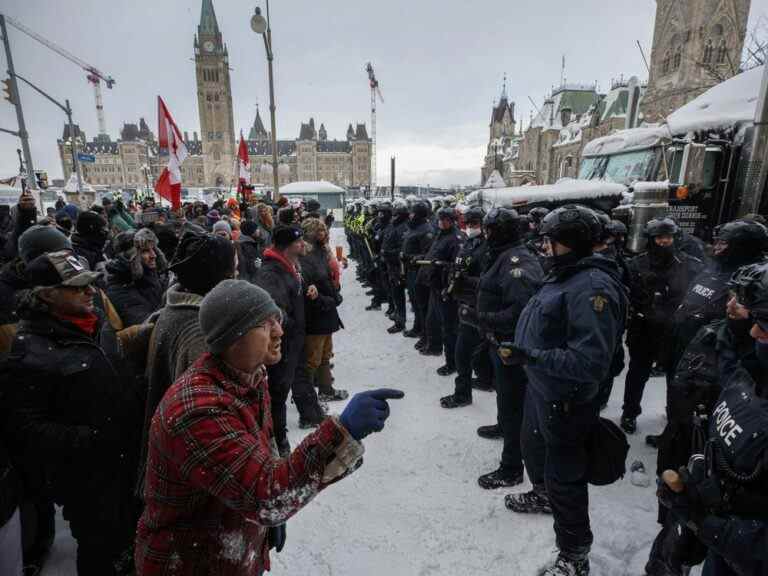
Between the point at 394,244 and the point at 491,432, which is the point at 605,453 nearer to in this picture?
the point at 491,432

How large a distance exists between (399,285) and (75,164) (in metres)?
21.2

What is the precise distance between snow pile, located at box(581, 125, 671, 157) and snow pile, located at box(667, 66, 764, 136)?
0.40 meters

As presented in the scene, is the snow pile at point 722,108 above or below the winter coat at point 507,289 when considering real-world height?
above

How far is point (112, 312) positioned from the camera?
9.98ft

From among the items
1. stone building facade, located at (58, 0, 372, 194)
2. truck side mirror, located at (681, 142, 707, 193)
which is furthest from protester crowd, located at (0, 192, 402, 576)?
stone building facade, located at (58, 0, 372, 194)

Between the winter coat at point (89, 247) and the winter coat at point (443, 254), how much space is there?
4.27m

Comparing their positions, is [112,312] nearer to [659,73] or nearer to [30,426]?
[30,426]

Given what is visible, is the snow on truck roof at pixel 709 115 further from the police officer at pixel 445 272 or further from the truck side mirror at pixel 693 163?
the police officer at pixel 445 272

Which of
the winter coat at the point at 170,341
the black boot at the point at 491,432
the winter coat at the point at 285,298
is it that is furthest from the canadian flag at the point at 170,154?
the black boot at the point at 491,432

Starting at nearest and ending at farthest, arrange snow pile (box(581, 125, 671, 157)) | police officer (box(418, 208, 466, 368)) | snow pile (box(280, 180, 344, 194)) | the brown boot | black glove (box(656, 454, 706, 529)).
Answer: black glove (box(656, 454, 706, 529))
the brown boot
police officer (box(418, 208, 466, 368))
snow pile (box(581, 125, 671, 157))
snow pile (box(280, 180, 344, 194))

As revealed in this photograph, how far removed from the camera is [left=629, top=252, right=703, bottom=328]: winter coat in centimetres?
407

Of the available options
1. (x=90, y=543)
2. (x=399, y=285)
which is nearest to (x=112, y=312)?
(x=90, y=543)

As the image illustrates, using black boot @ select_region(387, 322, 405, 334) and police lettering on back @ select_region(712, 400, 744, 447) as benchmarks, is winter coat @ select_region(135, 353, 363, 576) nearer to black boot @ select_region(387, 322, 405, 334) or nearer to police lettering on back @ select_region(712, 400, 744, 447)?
police lettering on back @ select_region(712, 400, 744, 447)

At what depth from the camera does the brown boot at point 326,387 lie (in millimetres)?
5125
